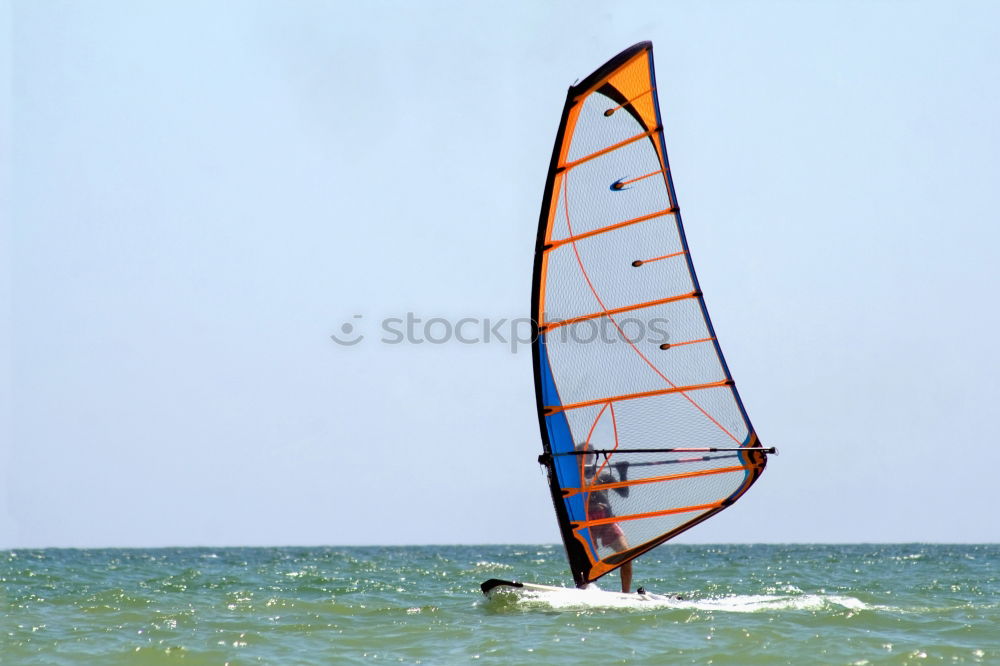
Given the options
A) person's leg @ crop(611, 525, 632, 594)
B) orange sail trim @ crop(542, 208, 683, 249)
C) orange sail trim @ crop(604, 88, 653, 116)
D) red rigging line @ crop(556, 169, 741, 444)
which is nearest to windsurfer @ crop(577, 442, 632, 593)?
person's leg @ crop(611, 525, 632, 594)

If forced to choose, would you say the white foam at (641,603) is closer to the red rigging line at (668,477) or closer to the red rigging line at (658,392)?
the red rigging line at (668,477)

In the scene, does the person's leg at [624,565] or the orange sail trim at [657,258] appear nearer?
the orange sail trim at [657,258]

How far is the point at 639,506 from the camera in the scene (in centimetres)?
1005

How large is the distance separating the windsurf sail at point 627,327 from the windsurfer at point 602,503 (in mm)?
26

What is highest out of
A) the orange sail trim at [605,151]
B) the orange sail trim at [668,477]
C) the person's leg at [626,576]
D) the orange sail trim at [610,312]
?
the orange sail trim at [605,151]

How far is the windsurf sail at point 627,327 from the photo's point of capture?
9.85m

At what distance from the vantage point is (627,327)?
9.88 metres

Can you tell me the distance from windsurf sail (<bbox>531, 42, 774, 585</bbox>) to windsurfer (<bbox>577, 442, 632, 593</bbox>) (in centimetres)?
3

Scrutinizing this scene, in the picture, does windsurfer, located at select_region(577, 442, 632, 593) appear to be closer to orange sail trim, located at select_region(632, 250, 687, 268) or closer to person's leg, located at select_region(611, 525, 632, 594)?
person's leg, located at select_region(611, 525, 632, 594)

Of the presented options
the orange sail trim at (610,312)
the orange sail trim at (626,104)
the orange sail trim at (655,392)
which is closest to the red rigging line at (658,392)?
the orange sail trim at (655,392)

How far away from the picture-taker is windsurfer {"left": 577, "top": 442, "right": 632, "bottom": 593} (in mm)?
10023

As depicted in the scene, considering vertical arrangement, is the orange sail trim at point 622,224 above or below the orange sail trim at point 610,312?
above

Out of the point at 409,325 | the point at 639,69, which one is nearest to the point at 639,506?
the point at 409,325

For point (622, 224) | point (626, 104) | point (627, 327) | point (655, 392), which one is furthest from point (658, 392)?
point (626, 104)
